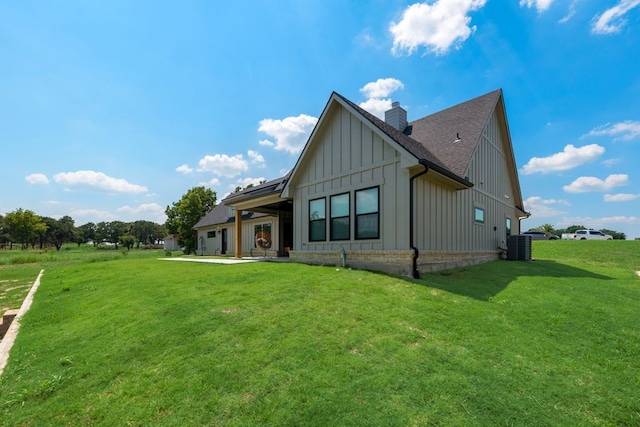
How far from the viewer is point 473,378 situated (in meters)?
3.13

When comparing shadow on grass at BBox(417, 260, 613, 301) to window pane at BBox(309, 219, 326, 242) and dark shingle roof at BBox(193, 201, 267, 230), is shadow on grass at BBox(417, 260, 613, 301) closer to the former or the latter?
window pane at BBox(309, 219, 326, 242)

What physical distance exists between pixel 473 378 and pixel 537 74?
15.3 metres

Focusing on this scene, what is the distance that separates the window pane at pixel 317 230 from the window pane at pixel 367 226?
5.43ft

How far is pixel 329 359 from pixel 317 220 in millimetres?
7494

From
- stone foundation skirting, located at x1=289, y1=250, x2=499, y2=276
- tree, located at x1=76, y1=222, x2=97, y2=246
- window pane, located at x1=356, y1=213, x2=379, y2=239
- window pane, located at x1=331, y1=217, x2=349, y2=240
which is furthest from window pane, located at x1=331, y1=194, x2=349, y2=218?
tree, located at x1=76, y1=222, x2=97, y2=246

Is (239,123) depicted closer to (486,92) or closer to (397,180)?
(397,180)

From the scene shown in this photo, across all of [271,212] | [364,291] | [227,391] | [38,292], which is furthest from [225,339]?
[271,212]

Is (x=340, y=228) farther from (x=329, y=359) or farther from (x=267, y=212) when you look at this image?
(x=267, y=212)

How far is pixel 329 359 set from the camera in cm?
348

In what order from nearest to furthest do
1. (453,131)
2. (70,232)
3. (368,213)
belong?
(368,213), (453,131), (70,232)

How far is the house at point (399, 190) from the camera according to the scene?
27.1ft

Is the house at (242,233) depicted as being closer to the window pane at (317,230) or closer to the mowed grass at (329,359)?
the window pane at (317,230)

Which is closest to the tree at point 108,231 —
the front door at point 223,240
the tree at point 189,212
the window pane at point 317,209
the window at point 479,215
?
the tree at point 189,212

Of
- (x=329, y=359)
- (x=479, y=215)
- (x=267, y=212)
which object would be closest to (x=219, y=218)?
(x=267, y=212)
